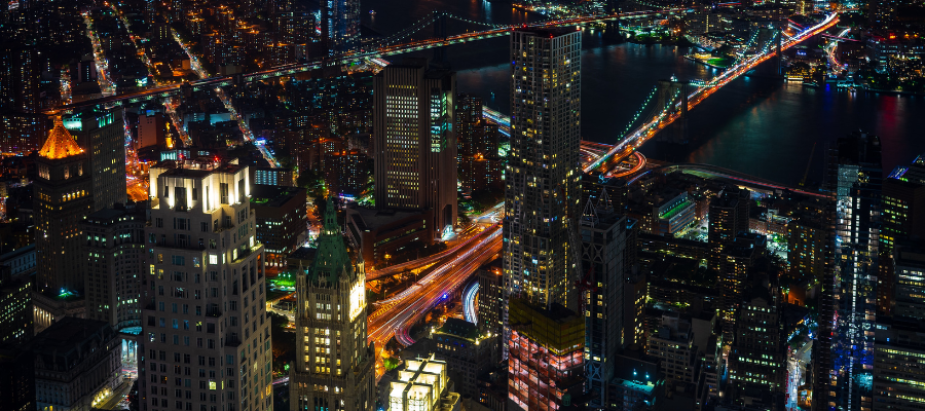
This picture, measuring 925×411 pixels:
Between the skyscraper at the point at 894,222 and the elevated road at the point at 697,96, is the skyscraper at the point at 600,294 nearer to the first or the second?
the skyscraper at the point at 894,222

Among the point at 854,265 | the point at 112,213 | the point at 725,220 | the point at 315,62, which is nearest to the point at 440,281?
the point at 112,213

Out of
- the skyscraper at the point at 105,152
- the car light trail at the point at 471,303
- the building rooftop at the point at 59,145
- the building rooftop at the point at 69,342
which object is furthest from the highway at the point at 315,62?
the car light trail at the point at 471,303

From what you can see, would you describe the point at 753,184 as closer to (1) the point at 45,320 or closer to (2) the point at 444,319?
(2) the point at 444,319

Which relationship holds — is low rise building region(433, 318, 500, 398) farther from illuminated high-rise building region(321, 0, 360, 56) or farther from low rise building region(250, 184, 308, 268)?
illuminated high-rise building region(321, 0, 360, 56)

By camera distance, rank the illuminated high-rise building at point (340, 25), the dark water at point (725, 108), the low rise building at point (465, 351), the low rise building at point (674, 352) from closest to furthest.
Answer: the low rise building at point (465, 351), the low rise building at point (674, 352), the dark water at point (725, 108), the illuminated high-rise building at point (340, 25)

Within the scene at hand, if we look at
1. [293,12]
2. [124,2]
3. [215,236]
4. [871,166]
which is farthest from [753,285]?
[124,2]
